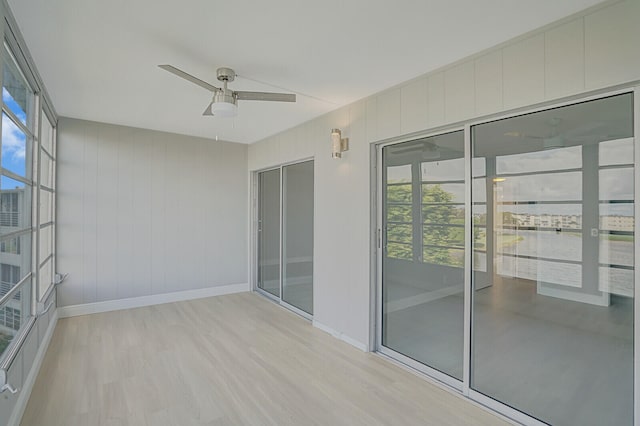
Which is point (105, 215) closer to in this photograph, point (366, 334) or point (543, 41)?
point (366, 334)

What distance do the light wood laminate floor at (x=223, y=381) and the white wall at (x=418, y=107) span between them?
1.93ft

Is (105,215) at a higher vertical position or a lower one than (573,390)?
higher

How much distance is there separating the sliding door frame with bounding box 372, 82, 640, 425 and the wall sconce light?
0.38 meters

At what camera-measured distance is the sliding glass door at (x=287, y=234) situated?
14.4 ft

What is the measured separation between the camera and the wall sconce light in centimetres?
354

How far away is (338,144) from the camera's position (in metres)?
3.54

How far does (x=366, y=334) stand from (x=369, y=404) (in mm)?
933

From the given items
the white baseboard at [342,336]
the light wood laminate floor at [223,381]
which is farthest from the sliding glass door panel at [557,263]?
the white baseboard at [342,336]

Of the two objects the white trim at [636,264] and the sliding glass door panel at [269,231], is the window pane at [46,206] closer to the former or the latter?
the sliding glass door panel at [269,231]

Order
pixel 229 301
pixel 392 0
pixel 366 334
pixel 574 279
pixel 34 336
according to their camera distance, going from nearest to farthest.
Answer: pixel 392 0, pixel 574 279, pixel 34 336, pixel 366 334, pixel 229 301

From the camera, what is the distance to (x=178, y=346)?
339 cm

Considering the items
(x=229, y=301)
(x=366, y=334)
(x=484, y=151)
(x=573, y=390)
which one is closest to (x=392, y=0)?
(x=484, y=151)

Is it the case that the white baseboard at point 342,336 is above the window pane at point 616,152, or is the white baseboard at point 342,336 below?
below

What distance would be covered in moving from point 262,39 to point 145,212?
11.8 ft
